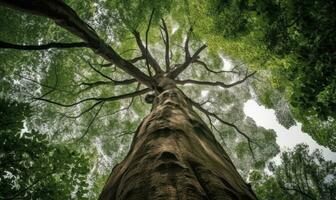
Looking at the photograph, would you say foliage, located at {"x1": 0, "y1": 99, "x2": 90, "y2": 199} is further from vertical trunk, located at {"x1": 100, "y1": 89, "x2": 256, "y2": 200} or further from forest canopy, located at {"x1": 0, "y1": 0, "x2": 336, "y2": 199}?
vertical trunk, located at {"x1": 100, "y1": 89, "x2": 256, "y2": 200}

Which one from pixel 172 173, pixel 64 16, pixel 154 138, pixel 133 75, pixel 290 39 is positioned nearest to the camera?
pixel 172 173

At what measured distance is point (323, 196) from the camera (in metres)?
7.86

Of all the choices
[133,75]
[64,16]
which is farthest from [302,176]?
[64,16]

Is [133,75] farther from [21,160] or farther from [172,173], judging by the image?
[172,173]

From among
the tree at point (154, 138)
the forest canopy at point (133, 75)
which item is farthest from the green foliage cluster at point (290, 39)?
the tree at point (154, 138)

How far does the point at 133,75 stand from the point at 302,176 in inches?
209

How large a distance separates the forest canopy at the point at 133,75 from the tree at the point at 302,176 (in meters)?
0.04

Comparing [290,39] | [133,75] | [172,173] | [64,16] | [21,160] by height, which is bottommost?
[172,173]

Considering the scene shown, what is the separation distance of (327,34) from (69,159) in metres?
3.42

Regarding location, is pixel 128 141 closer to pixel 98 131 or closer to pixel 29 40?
pixel 98 131

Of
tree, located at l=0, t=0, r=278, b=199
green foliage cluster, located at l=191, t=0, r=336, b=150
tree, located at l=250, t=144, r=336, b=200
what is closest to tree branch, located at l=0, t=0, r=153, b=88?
tree, located at l=0, t=0, r=278, b=199

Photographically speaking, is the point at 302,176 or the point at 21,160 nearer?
the point at 21,160

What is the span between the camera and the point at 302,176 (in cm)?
851

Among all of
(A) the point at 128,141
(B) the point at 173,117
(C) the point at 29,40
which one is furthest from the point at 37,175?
(A) the point at 128,141
